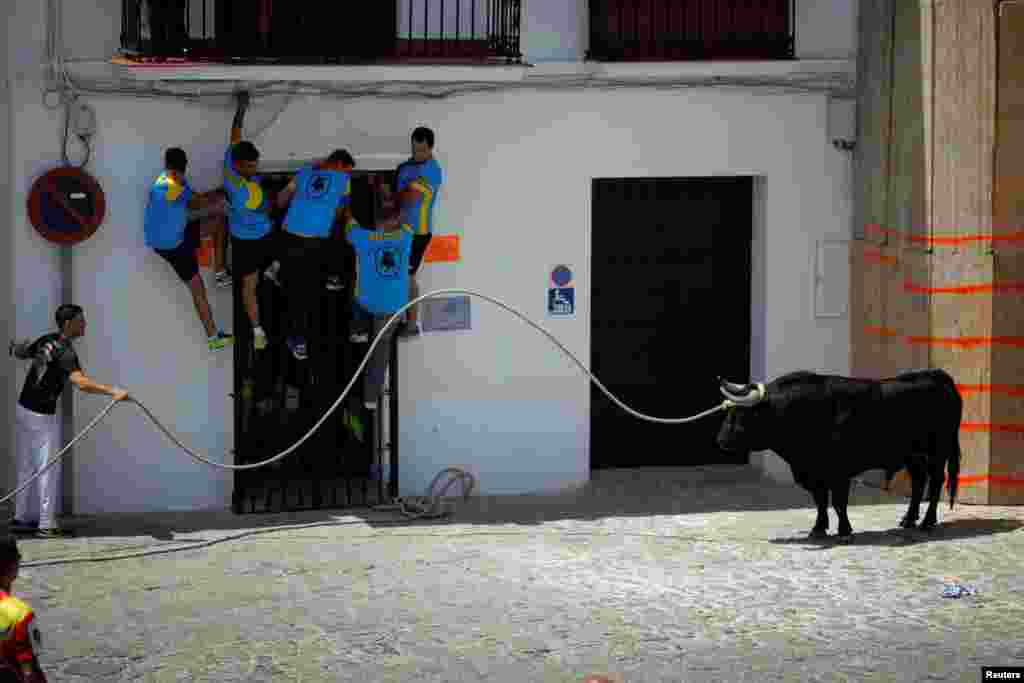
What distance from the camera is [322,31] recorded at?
16.6 m

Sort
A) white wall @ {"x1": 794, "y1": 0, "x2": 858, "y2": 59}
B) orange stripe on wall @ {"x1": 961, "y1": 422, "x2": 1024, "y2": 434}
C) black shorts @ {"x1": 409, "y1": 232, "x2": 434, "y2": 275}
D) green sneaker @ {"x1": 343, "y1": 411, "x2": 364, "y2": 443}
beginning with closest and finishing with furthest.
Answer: orange stripe on wall @ {"x1": 961, "y1": 422, "x2": 1024, "y2": 434} < black shorts @ {"x1": 409, "y1": 232, "x2": 434, "y2": 275} < green sneaker @ {"x1": 343, "y1": 411, "x2": 364, "y2": 443} < white wall @ {"x1": 794, "y1": 0, "x2": 858, "y2": 59}

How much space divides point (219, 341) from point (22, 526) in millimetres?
2154

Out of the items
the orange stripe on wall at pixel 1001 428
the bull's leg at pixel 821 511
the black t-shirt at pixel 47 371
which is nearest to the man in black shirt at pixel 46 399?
the black t-shirt at pixel 47 371

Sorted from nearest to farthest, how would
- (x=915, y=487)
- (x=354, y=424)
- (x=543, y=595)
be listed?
(x=543, y=595), (x=915, y=487), (x=354, y=424)

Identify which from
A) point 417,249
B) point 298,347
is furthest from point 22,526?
point 417,249

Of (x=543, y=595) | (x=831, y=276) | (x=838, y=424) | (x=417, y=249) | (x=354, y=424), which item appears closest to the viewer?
(x=543, y=595)

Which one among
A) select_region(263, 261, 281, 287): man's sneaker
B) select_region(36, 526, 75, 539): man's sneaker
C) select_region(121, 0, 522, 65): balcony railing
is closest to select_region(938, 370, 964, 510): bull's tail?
select_region(121, 0, 522, 65): balcony railing

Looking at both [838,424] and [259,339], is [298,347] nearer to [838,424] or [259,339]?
[259,339]

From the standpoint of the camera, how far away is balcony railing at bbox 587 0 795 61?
17016 millimetres

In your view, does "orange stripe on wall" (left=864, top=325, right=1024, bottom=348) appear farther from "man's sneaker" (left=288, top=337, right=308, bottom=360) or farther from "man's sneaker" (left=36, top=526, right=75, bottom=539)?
"man's sneaker" (left=36, top=526, right=75, bottom=539)

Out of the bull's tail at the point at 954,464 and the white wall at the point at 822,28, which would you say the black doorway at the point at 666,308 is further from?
the bull's tail at the point at 954,464

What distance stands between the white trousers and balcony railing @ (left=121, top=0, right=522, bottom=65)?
3033 mm

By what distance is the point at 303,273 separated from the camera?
1641 centimetres

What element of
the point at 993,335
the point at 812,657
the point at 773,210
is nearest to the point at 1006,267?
the point at 993,335
